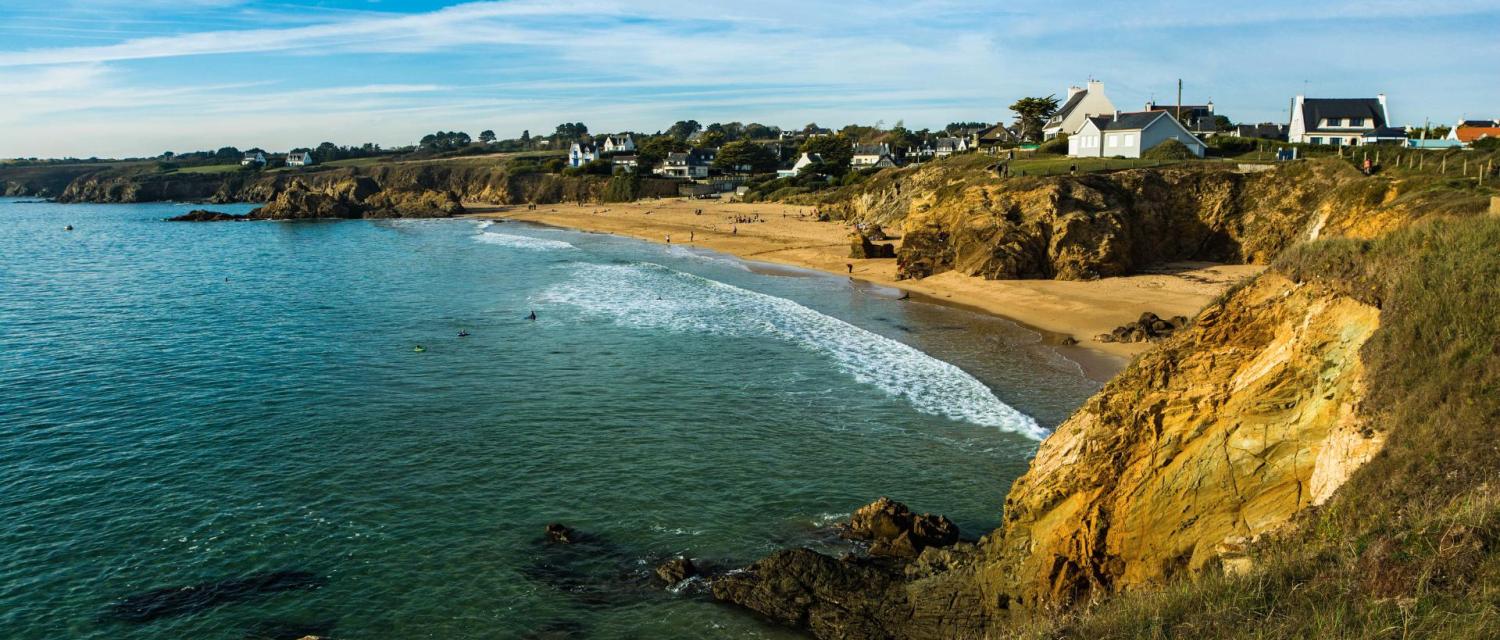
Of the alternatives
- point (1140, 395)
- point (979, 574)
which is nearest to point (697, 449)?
point (979, 574)

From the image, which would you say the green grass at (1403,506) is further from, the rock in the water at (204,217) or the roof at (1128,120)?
the rock in the water at (204,217)

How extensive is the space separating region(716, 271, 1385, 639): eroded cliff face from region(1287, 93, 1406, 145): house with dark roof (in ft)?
229

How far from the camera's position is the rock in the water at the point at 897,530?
17.0 meters

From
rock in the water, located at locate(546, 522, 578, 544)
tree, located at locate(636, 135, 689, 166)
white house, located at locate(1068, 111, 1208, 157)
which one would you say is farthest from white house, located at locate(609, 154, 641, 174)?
rock in the water, located at locate(546, 522, 578, 544)

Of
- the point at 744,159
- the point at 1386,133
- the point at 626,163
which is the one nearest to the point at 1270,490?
the point at 1386,133

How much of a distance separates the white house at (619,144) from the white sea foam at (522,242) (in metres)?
94.1

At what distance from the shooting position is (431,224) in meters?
A: 110

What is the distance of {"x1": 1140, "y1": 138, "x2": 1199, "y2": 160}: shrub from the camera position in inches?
2326

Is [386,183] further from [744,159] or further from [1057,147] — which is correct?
[1057,147]

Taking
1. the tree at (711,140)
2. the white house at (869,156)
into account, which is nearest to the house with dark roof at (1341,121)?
the white house at (869,156)

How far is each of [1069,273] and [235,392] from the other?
37.5 meters

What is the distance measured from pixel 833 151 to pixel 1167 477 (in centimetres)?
12529

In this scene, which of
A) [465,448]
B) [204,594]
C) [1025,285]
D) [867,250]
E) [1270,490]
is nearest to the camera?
[1270,490]

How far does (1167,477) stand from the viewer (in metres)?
12.1
